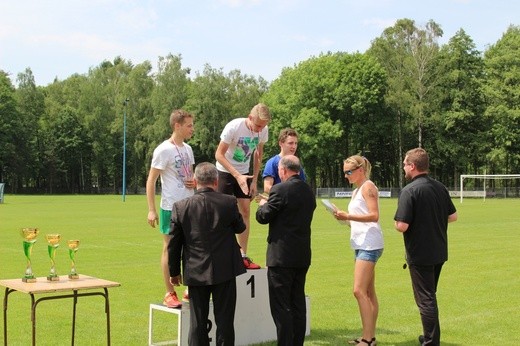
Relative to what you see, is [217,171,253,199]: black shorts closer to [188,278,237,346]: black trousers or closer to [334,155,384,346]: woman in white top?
[334,155,384,346]: woman in white top

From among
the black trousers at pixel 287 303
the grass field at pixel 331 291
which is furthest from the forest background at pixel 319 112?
the black trousers at pixel 287 303

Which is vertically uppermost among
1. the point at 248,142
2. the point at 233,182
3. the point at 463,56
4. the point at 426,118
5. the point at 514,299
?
the point at 463,56

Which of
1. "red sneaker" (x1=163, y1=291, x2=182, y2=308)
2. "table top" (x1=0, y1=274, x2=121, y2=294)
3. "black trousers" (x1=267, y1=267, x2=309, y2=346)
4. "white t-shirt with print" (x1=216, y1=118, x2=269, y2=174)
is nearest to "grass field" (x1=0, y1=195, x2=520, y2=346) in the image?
"red sneaker" (x1=163, y1=291, x2=182, y2=308)

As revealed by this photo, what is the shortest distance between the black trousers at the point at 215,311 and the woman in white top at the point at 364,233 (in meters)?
1.75

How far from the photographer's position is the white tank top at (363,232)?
24.7 feet

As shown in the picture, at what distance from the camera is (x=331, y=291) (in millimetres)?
12016

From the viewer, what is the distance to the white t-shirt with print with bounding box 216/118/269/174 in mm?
8109

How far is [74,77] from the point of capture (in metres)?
103

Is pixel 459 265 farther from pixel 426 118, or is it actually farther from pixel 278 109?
pixel 278 109

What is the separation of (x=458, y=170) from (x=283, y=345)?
75.1 m

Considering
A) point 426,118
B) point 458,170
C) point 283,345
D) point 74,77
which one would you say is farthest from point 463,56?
point 283,345

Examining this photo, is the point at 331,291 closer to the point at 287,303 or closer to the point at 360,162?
the point at 360,162

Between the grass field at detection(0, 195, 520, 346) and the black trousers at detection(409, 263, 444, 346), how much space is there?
3.22ft

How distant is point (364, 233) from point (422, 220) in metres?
0.68
